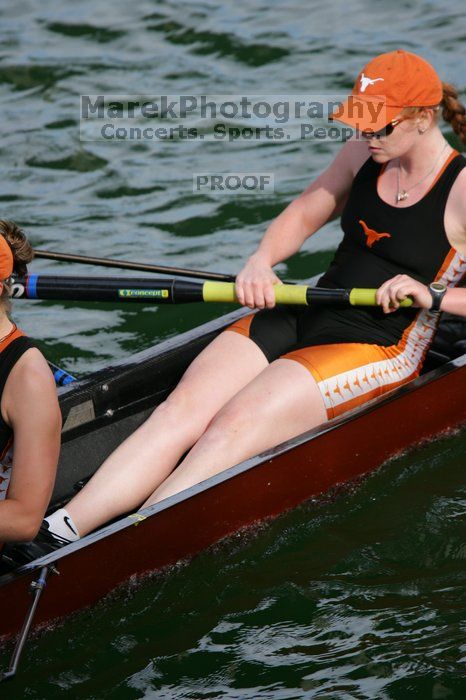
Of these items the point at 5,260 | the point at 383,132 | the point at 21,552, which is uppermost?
the point at 383,132

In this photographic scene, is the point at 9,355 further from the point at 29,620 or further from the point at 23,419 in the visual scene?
the point at 29,620

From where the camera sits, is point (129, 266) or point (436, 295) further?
point (129, 266)

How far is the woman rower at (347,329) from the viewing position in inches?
185

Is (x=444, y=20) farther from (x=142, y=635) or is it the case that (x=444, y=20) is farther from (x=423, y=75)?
(x=142, y=635)

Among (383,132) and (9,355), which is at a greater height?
(383,132)

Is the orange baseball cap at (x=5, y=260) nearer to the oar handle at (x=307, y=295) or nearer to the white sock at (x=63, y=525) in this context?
the white sock at (x=63, y=525)

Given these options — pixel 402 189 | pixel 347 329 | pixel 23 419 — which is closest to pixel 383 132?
pixel 402 189

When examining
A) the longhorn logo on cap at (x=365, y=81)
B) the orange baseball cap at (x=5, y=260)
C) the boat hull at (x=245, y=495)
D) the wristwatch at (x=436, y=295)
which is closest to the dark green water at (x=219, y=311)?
the boat hull at (x=245, y=495)

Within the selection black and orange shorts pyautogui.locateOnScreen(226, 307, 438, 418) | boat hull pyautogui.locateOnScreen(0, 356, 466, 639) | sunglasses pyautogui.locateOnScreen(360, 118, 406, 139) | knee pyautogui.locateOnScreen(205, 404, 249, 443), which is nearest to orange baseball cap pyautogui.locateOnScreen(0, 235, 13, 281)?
boat hull pyautogui.locateOnScreen(0, 356, 466, 639)

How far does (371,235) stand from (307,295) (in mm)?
379

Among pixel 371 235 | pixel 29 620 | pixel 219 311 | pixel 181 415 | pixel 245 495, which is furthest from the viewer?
pixel 219 311

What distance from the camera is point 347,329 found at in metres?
5.06

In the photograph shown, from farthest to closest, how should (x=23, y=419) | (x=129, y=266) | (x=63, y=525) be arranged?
1. (x=129, y=266)
2. (x=63, y=525)
3. (x=23, y=419)

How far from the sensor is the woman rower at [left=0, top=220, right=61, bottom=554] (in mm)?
3729
